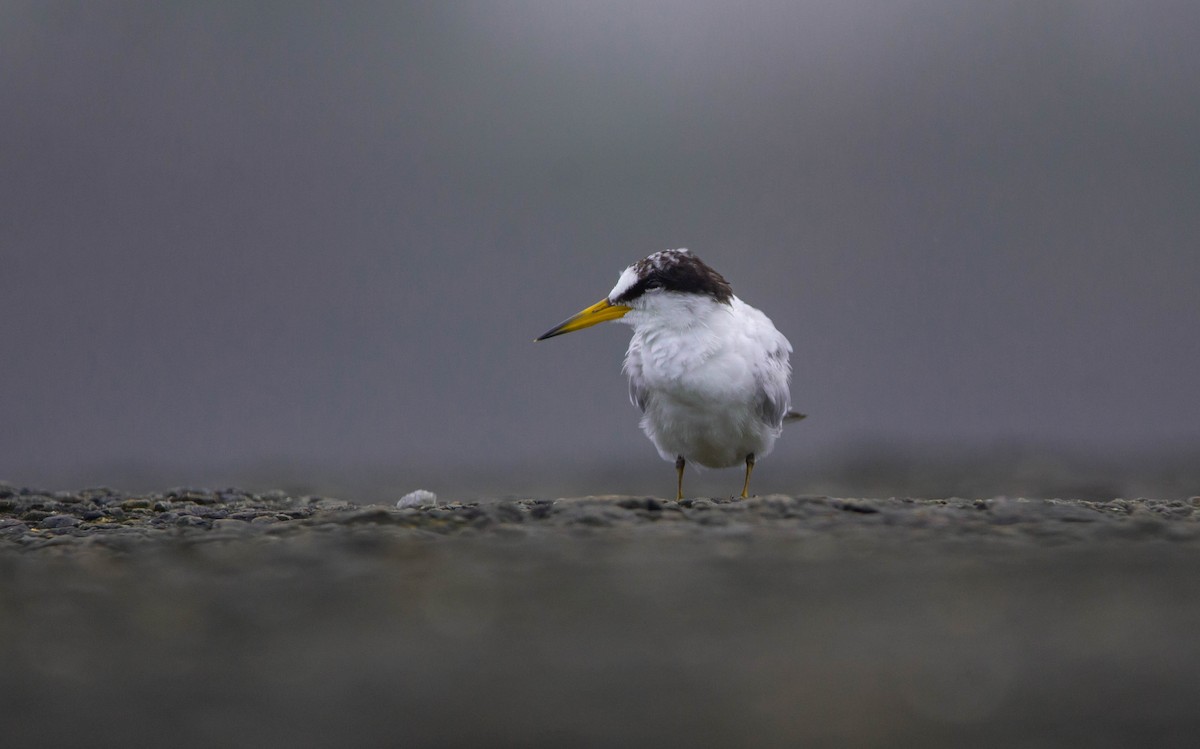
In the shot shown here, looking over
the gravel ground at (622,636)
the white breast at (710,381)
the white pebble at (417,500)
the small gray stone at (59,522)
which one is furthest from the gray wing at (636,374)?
the small gray stone at (59,522)

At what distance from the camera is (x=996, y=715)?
8.75 ft

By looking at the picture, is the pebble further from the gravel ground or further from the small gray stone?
the gravel ground

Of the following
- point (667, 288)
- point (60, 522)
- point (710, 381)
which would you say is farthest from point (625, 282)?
point (60, 522)

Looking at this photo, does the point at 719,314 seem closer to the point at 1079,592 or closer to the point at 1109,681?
the point at 1079,592

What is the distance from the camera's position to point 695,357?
21.4ft

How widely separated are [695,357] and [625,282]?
72 cm

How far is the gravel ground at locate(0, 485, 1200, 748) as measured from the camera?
2664 millimetres

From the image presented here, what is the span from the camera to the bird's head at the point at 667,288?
664cm

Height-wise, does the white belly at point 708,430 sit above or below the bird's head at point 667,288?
below

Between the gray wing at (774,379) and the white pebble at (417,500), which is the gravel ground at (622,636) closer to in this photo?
the white pebble at (417,500)

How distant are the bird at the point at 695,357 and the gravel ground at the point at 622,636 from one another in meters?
2.08

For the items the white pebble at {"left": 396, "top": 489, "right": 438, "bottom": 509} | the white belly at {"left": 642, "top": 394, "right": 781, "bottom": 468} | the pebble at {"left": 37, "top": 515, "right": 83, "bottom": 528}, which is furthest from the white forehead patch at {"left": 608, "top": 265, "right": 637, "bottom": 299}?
the pebble at {"left": 37, "top": 515, "right": 83, "bottom": 528}

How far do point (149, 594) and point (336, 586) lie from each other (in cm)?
69

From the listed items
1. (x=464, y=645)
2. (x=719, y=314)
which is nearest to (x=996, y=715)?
(x=464, y=645)
